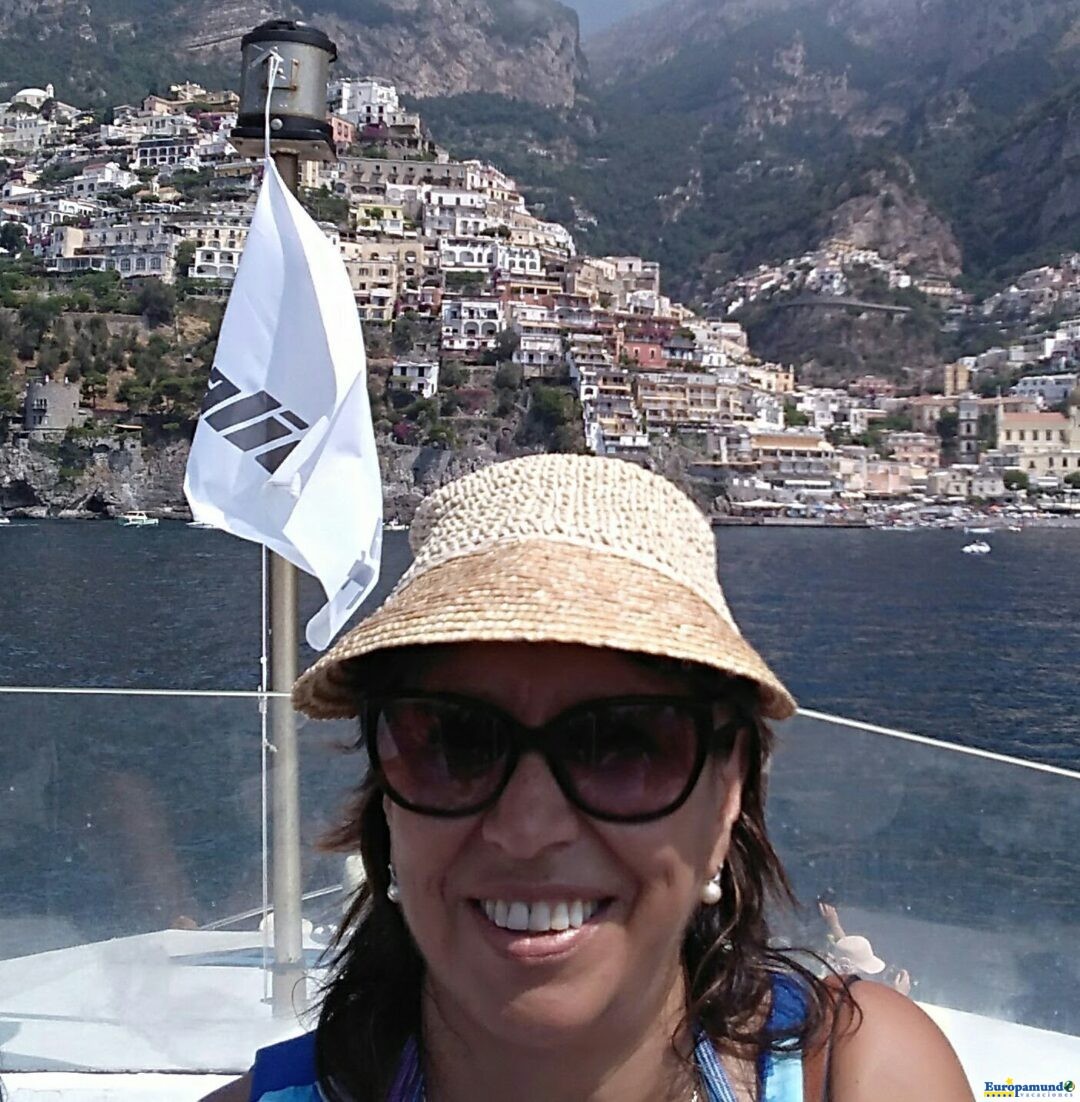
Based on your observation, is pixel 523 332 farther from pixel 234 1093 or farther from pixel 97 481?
pixel 234 1093

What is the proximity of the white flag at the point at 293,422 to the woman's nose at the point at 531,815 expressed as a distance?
1.62 metres

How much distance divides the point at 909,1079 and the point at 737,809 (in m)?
0.22

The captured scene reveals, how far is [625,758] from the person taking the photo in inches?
35.3

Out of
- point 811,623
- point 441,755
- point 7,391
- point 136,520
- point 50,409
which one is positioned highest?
point 7,391

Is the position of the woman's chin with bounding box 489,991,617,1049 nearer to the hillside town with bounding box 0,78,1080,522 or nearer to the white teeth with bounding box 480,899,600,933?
the white teeth with bounding box 480,899,600,933

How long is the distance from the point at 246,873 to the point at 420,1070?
139 centimetres

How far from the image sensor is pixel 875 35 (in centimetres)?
17312

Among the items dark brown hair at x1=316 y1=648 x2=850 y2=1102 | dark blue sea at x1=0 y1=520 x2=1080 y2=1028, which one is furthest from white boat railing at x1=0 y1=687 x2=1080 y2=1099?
dark brown hair at x1=316 y1=648 x2=850 y2=1102

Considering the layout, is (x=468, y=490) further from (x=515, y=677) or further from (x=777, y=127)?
(x=777, y=127)

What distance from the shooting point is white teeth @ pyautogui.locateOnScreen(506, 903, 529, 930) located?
2.92 feet

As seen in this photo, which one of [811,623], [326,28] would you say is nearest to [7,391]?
[811,623]

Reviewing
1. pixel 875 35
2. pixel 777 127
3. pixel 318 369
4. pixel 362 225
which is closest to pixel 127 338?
pixel 362 225

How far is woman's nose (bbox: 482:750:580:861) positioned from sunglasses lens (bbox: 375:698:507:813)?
0.05 ft

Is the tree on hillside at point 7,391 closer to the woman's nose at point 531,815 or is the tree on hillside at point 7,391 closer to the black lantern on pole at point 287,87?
the black lantern on pole at point 287,87
